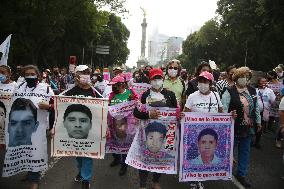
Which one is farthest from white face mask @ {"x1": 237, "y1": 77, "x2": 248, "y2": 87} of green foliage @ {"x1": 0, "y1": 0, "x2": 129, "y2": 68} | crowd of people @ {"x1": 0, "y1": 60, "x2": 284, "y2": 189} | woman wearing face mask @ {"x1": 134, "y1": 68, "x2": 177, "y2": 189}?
green foliage @ {"x1": 0, "y1": 0, "x2": 129, "y2": 68}

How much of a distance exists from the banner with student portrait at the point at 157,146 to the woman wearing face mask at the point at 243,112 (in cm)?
125

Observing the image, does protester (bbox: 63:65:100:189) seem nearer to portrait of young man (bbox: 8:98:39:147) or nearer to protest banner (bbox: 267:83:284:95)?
portrait of young man (bbox: 8:98:39:147)

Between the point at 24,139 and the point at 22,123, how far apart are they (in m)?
0.25

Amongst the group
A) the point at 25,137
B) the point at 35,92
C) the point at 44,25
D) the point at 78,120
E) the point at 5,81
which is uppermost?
the point at 44,25

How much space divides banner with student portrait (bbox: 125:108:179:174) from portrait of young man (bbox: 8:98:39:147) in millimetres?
1581

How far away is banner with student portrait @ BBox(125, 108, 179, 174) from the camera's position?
7.50m

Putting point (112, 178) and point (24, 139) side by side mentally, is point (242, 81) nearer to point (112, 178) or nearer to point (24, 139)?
point (112, 178)

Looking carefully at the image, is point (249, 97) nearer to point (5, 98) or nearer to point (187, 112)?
point (187, 112)

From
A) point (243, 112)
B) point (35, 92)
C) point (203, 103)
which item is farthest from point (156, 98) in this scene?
point (35, 92)

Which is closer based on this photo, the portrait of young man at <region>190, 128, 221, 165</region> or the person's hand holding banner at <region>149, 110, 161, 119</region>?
the person's hand holding banner at <region>149, 110, 161, 119</region>

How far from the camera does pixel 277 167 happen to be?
1051cm

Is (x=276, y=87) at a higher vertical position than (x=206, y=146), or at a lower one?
higher

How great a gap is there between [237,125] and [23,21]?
27209 mm

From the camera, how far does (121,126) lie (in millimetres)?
9070
